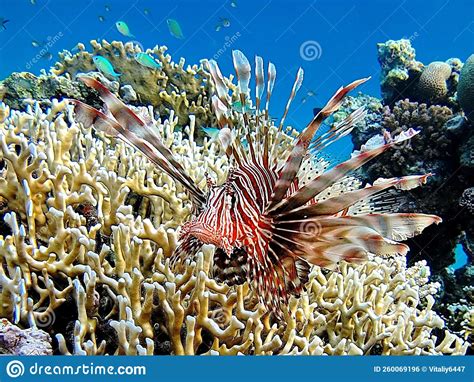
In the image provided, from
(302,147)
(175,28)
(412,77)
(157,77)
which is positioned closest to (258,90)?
(302,147)

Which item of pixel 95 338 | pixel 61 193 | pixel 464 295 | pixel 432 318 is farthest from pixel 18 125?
pixel 464 295

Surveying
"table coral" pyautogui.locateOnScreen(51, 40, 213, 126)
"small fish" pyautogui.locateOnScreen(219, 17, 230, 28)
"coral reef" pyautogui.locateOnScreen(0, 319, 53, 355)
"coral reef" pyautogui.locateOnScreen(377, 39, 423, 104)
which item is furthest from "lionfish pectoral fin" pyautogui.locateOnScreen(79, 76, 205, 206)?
"small fish" pyautogui.locateOnScreen(219, 17, 230, 28)

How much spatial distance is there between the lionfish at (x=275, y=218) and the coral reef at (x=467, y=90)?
4.14 m

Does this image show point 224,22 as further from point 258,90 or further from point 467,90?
point 258,90

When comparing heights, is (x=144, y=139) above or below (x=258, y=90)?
below

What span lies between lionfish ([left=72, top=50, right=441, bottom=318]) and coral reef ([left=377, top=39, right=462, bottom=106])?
5615mm

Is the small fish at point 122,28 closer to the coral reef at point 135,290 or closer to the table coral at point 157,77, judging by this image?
the table coral at point 157,77

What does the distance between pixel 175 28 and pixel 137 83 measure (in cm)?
158

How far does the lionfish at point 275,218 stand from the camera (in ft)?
5.29

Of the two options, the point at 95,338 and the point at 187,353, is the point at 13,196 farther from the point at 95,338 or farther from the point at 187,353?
the point at 187,353

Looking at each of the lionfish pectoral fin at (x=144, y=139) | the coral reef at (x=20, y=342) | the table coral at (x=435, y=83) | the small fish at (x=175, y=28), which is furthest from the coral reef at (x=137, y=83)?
the table coral at (x=435, y=83)

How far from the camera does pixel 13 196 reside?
2475 millimetres

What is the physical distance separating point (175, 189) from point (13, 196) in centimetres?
97

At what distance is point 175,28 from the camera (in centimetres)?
652
